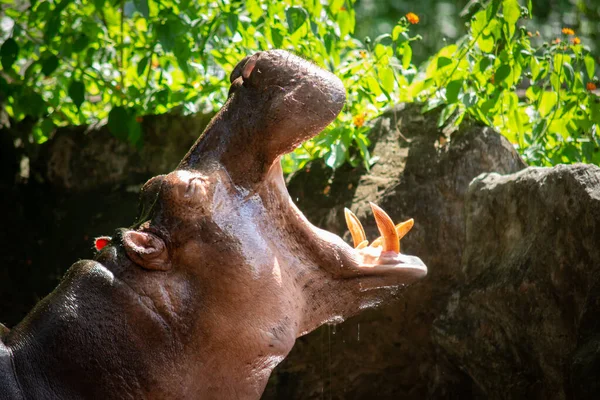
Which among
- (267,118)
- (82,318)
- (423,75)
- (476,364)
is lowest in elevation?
(476,364)

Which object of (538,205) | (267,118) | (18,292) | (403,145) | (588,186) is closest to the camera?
(267,118)

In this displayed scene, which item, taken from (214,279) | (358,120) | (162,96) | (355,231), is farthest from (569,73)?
(214,279)

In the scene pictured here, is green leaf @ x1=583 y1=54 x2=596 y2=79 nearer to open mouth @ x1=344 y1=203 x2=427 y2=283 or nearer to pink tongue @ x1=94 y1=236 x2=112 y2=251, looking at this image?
open mouth @ x1=344 y1=203 x2=427 y2=283

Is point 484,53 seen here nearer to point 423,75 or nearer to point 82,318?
point 423,75

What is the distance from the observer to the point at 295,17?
13.2 ft

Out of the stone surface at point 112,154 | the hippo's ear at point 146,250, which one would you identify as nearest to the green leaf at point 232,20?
the stone surface at point 112,154

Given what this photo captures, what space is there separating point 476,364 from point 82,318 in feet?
4.77

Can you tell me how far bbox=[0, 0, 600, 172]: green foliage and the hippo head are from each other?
163 centimetres

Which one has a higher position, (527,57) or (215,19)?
(215,19)

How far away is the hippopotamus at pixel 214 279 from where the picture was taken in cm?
196

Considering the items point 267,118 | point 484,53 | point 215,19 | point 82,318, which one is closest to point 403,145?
point 484,53

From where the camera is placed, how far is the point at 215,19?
434 centimetres

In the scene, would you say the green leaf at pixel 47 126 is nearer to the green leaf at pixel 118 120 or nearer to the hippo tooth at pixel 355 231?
the green leaf at pixel 118 120

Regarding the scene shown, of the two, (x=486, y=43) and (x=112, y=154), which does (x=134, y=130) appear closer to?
(x=112, y=154)
